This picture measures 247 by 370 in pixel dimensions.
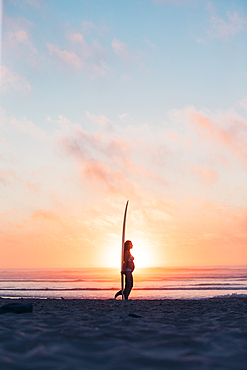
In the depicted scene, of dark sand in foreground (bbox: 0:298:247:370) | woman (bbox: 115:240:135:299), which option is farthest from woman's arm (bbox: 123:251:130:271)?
dark sand in foreground (bbox: 0:298:247:370)

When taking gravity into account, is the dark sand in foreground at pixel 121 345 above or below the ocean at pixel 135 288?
above

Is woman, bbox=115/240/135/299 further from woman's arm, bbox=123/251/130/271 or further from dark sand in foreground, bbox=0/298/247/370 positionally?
dark sand in foreground, bbox=0/298/247/370

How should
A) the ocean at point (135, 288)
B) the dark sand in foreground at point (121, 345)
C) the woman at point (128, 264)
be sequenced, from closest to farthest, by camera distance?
the dark sand in foreground at point (121, 345)
the woman at point (128, 264)
the ocean at point (135, 288)

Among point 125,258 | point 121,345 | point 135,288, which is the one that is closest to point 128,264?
A: point 125,258

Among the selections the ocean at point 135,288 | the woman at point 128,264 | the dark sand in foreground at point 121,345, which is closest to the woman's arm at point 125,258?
the woman at point 128,264

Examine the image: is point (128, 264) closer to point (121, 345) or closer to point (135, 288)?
point (121, 345)

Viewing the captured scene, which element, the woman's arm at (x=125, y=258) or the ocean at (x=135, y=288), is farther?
the ocean at (x=135, y=288)

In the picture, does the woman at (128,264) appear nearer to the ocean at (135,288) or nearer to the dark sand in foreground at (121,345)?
the ocean at (135,288)

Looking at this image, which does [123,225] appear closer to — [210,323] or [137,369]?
[210,323]

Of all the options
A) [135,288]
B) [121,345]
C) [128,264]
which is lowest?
[135,288]

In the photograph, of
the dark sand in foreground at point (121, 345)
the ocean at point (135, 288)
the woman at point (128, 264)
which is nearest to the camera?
the dark sand in foreground at point (121, 345)

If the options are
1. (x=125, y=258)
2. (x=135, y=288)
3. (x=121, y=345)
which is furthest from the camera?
(x=135, y=288)

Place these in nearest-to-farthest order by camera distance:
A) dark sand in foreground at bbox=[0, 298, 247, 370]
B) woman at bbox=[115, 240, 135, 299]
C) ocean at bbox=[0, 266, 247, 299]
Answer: dark sand in foreground at bbox=[0, 298, 247, 370], woman at bbox=[115, 240, 135, 299], ocean at bbox=[0, 266, 247, 299]

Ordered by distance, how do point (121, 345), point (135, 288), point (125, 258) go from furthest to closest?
1. point (135, 288)
2. point (125, 258)
3. point (121, 345)
